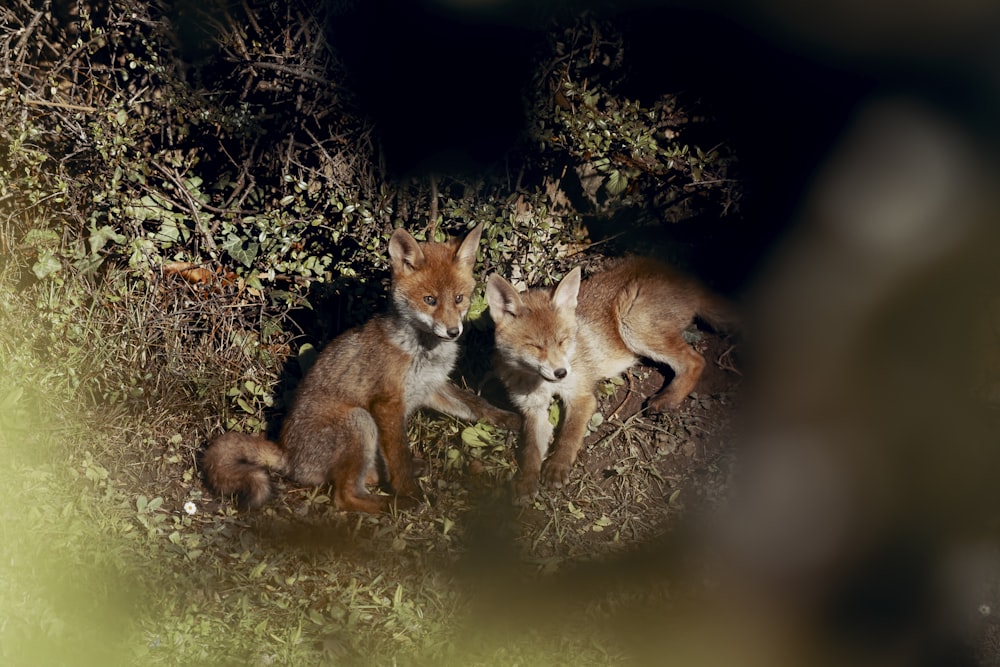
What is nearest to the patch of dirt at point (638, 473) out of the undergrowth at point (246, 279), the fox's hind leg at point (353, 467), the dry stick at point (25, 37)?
the undergrowth at point (246, 279)

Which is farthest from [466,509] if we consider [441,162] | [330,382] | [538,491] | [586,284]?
[441,162]

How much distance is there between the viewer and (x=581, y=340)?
520 centimetres

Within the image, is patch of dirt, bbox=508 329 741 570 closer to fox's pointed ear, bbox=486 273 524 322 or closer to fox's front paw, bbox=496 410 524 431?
fox's front paw, bbox=496 410 524 431

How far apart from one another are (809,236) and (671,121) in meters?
1.19

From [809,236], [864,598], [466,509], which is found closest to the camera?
[864,598]

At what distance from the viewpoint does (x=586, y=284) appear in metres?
5.51

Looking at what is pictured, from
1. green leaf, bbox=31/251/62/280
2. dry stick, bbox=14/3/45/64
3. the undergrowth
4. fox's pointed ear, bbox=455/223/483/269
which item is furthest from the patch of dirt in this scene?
dry stick, bbox=14/3/45/64

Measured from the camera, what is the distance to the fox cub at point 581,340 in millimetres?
4750

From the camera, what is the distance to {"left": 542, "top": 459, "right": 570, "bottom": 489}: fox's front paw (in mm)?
A: 4715

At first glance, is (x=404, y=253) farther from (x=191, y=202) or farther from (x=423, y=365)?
(x=191, y=202)

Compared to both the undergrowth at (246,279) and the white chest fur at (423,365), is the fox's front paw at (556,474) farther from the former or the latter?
the white chest fur at (423,365)

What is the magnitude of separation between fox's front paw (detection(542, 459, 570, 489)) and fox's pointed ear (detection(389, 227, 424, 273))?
1.42 meters

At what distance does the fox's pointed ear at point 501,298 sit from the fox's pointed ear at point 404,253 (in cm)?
43

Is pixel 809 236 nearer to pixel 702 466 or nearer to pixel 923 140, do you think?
pixel 923 140
